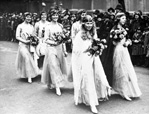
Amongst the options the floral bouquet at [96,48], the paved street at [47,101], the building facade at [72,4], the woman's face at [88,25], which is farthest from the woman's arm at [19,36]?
the building facade at [72,4]

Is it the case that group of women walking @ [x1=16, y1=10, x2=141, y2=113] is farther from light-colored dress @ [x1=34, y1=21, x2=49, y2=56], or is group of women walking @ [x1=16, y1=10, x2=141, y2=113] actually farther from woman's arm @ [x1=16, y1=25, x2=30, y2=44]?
light-colored dress @ [x1=34, y1=21, x2=49, y2=56]

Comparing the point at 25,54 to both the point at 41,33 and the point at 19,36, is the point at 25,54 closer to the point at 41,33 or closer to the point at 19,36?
the point at 19,36

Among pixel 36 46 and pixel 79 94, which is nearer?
pixel 79 94

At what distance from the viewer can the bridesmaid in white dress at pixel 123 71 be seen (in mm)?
7203

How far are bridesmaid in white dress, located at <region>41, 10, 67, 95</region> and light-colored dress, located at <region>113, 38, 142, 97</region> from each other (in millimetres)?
1435

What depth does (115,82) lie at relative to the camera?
291 inches

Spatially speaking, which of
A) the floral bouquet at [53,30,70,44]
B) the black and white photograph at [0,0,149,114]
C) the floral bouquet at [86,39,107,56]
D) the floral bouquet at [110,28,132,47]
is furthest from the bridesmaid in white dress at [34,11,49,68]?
the floral bouquet at [86,39,107,56]

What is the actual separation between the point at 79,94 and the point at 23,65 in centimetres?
347

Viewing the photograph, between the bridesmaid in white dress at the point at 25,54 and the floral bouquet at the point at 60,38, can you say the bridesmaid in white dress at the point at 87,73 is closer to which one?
the floral bouquet at the point at 60,38

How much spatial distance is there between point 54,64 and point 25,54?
184cm

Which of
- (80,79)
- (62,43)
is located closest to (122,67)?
(80,79)

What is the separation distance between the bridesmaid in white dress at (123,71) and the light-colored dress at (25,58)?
3.04 metres

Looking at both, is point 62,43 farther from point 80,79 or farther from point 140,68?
point 140,68

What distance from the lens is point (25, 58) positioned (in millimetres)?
9680
